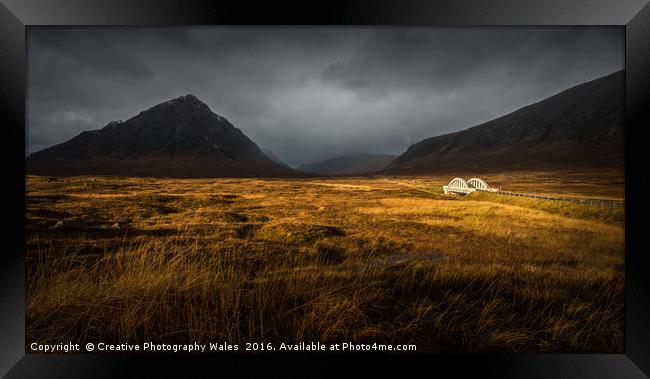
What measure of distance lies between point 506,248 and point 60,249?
494 cm

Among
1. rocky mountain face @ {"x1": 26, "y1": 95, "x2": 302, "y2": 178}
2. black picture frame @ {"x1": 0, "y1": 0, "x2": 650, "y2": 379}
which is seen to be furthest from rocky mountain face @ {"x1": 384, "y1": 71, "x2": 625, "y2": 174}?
rocky mountain face @ {"x1": 26, "y1": 95, "x2": 302, "y2": 178}

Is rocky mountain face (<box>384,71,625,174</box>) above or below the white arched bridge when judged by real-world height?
above

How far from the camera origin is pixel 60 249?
1970 mm

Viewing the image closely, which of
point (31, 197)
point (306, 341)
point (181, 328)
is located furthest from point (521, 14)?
point (31, 197)

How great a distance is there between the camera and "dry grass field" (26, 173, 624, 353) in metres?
1.68

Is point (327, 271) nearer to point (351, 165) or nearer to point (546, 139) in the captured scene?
point (351, 165)

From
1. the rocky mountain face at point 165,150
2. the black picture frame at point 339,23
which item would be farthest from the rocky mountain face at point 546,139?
the rocky mountain face at point 165,150

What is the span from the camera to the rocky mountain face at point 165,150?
2.42 metres

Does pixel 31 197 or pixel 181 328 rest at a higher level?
pixel 31 197

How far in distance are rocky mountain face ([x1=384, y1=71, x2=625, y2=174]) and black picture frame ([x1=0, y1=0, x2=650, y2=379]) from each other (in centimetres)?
22

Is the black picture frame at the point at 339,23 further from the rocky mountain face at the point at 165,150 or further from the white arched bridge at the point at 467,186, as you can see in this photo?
the white arched bridge at the point at 467,186

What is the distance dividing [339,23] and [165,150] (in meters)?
3.39

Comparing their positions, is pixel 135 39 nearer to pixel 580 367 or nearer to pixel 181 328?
pixel 181 328

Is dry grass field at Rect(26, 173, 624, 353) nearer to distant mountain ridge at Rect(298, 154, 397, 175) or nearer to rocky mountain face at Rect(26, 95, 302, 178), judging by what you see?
rocky mountain face at Rect(26, 95, 302, 178)
